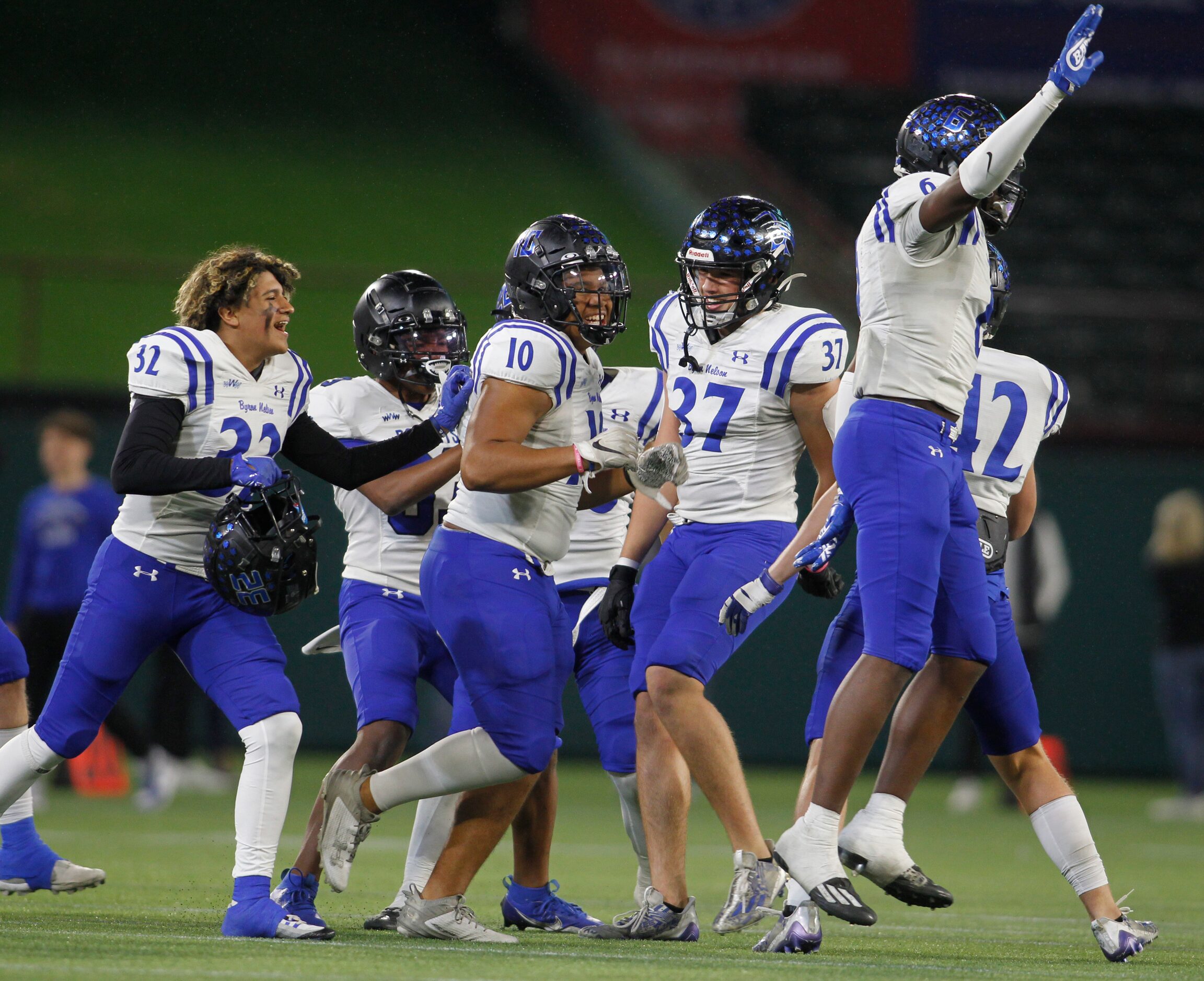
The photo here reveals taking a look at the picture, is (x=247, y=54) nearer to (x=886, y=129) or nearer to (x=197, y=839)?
(x=886, y=129)

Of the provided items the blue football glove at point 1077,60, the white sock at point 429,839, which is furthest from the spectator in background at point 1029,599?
the blue football glove at point 1077,60

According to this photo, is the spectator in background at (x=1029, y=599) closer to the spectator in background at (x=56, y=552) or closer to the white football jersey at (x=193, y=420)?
the spectator in background at (x=56, y=552)

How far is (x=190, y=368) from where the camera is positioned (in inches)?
188

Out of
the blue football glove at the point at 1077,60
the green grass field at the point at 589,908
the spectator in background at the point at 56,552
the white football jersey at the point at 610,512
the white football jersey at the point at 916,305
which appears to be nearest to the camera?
the green grass field at the point at 589,908

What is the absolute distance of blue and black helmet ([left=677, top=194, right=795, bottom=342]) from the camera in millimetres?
5133

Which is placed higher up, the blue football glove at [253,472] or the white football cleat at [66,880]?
the blue football glove at [253,472]

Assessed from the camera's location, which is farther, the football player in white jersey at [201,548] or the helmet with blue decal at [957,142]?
the helmet with blue decal at [957,142]

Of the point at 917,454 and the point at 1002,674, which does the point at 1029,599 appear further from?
the point at 917,454

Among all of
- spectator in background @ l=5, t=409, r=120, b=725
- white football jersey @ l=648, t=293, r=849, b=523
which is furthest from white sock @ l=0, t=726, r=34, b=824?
spectator in background @ l=5, t=409, r=120, b=725

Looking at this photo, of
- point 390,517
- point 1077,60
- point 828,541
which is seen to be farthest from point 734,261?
point 390,517

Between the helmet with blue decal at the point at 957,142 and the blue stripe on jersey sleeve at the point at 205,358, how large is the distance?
1953 mm

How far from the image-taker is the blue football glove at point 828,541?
4.61 metres

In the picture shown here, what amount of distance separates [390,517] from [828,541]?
1.50m

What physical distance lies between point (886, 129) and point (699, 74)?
213 centimetres
